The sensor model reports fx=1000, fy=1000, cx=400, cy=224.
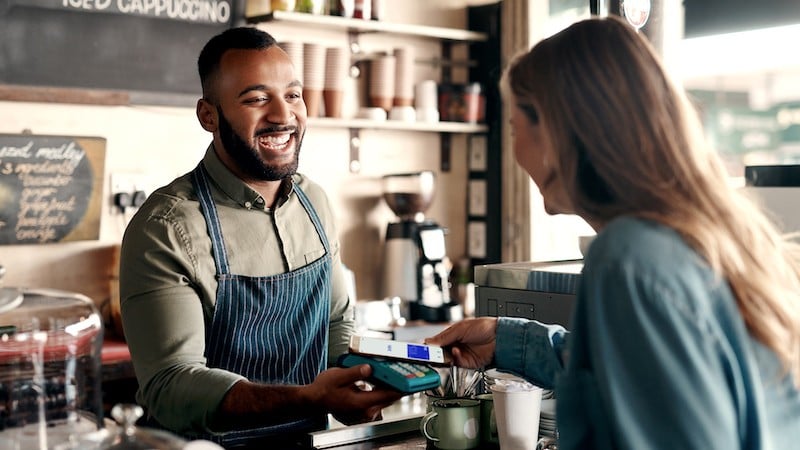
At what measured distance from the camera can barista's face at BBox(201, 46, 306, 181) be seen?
2.42 m

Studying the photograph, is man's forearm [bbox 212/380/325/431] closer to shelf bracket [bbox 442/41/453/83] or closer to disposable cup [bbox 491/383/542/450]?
disposable cup [bbox 491/383/542/450]

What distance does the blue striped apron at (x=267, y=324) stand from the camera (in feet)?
7.47

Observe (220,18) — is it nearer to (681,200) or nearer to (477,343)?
(477,343)

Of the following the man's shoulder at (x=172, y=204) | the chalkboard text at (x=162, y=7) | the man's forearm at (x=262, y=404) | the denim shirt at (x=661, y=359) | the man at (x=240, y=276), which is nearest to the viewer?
the denim shirt at (x=661, y=359)

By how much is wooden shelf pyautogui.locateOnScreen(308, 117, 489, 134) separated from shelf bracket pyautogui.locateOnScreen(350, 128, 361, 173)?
0.05 metres

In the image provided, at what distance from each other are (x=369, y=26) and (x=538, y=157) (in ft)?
10.2

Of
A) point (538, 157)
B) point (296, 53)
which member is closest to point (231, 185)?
point (538, 157)

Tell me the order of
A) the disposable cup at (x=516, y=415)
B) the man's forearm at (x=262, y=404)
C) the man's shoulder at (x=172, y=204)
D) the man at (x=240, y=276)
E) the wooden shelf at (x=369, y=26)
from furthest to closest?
the wooden shelf at (x=369, y=26), the man's shoulder at (x=172, y=204), the man at (x=240, y=276), the man's forearm at (x=262, y=404), the disposable cup at (x=516, y=415)

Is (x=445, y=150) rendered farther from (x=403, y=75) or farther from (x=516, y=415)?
(x=516, y=415)

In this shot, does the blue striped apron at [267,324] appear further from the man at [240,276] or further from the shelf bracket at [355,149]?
the shelf bracket at [355,149]

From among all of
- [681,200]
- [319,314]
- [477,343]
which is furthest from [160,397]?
[681,200]

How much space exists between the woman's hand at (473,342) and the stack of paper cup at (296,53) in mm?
2466

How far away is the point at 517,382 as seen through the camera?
1.87m

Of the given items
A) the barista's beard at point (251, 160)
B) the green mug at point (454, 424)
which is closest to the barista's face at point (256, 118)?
the barista's beard at point (251, 160)
